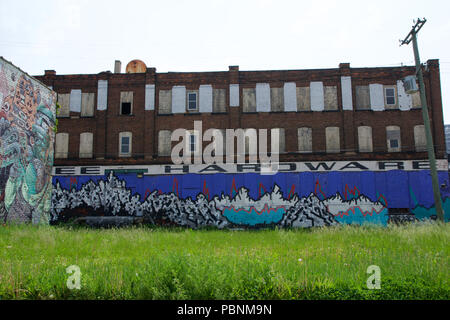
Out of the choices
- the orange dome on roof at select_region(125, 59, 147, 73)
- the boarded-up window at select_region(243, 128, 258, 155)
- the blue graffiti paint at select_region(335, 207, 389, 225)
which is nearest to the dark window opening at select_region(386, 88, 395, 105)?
the blue graffiti paint at select_region(335, 207, 389, 225)

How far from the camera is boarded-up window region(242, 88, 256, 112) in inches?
954

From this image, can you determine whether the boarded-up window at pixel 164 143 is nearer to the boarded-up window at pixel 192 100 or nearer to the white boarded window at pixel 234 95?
the boarded-up window at pixel 192 100

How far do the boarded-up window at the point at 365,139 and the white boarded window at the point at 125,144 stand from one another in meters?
16.0

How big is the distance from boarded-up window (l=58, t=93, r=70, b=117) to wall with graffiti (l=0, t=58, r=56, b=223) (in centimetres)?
655

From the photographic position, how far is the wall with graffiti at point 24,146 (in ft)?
48.3

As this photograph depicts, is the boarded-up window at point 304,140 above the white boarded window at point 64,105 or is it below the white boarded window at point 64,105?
below

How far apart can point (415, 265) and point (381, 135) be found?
18916mm

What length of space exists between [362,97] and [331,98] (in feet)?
7.15

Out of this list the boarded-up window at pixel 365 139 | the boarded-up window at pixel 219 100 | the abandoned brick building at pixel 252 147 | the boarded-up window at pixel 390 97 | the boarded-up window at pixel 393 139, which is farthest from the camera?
the boarded-up window at pixel 219 100

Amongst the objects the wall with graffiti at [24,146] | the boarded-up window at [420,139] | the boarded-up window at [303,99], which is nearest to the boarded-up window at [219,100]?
the boarded-up window at [303,99]

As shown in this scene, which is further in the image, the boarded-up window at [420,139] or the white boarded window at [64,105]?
the white boarded window at [64,105]

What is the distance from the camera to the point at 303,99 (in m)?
24.1

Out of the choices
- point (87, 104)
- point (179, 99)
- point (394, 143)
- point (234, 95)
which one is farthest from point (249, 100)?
point (87, 104)
